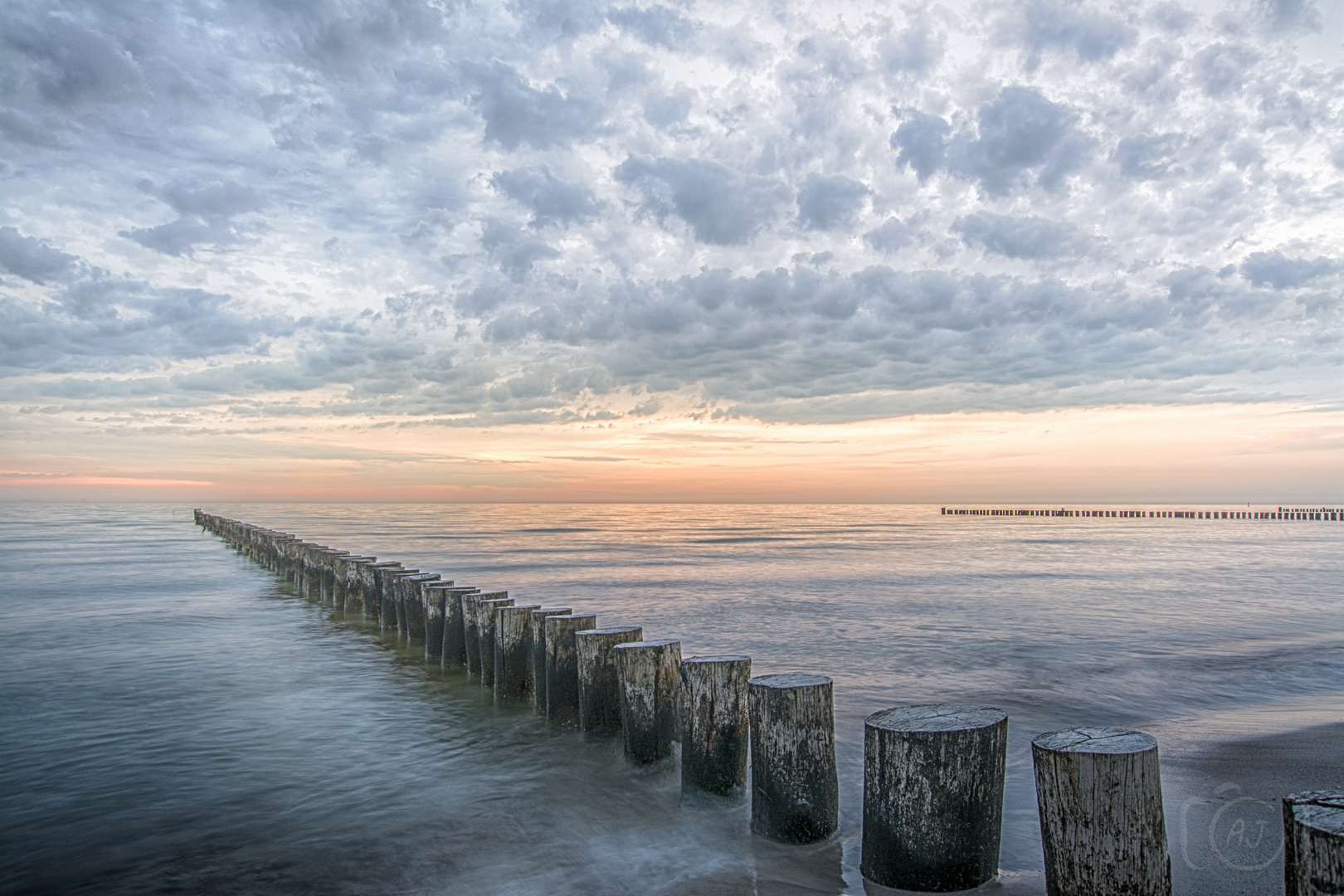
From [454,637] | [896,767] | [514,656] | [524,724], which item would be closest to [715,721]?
[896,767]

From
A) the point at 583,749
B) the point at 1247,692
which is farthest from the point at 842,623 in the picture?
the point at 583,749

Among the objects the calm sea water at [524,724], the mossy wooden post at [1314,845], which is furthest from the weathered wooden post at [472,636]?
the mossy wooden post at [1314,845]

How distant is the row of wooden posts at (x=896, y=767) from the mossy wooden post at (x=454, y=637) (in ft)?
6.36

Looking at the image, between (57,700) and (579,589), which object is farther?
(579,589)

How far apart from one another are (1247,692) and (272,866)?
974cm

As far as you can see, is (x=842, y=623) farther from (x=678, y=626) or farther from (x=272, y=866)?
(x=272, y=866)

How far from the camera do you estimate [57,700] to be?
334 inches

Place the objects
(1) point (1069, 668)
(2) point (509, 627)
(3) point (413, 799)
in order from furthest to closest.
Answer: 1. (1) point (1069, 668)
2. (2) point (509, 627)
3. (3) point (413, 799)

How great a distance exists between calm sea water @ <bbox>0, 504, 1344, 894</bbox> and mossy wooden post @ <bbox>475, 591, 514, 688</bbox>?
0.72 feet

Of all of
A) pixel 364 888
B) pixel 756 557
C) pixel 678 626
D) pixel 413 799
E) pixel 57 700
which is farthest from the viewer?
pixel 756 557

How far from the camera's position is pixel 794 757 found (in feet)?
13.6

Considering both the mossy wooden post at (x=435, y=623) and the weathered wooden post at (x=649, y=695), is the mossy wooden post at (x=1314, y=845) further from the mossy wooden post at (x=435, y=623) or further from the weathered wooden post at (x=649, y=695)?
the mossy wooden post at (x=435, y=623)

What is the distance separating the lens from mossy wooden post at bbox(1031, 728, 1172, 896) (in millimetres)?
2947

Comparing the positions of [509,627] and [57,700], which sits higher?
[509,627]
